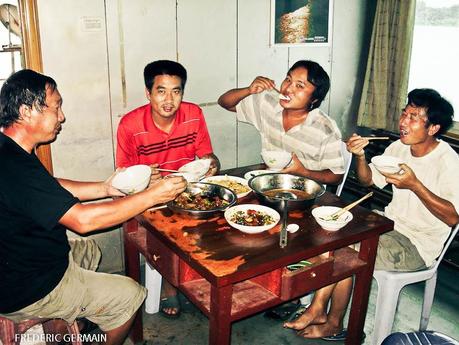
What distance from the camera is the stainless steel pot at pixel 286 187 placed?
2.84 m

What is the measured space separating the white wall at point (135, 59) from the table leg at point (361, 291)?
233 centimetres

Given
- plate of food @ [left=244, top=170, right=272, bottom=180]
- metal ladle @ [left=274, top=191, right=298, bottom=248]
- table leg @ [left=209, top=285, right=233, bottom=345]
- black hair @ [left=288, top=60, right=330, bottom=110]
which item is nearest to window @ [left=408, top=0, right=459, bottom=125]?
black hair @ [left=288, top=60, right=330, bottom=110]

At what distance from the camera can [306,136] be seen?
3787 mm

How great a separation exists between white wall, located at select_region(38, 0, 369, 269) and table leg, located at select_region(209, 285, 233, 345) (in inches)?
87.4

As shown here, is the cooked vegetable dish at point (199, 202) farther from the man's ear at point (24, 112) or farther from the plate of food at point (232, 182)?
the man's ear at point (24, 112)

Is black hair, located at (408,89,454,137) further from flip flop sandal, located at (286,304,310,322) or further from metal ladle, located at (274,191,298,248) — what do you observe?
flip flop sandal, located at (286,304,310,322)

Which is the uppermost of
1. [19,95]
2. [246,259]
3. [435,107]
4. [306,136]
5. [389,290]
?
[19,95]

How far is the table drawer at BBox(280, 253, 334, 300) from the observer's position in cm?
244

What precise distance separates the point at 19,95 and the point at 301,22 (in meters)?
3.52

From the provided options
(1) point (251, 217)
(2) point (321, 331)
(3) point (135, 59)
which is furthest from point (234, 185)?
(3) point (135, 59)

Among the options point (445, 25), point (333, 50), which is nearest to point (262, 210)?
point (333, 50)

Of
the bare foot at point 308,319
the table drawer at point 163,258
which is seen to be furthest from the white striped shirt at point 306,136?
the table drawer at point 163,258

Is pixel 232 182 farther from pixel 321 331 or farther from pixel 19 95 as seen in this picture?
pixel 19 95

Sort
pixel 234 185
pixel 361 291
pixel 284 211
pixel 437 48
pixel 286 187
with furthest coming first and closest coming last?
pixel 437 48, pixel 234 185, pixel 286 187, pixel 361 291, pixel 284 211
